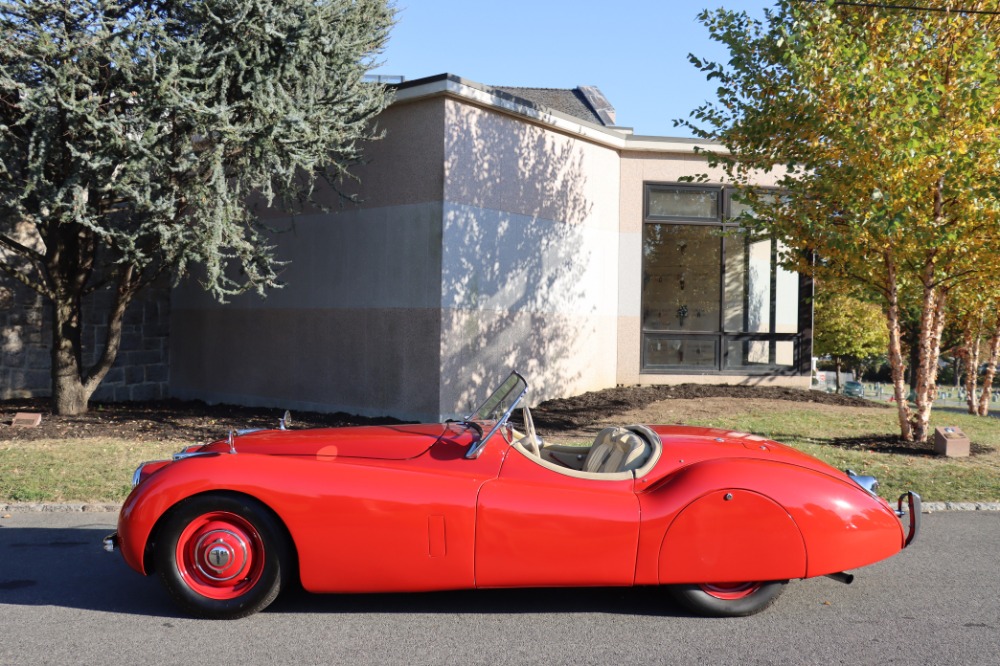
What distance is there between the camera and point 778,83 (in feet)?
33.4

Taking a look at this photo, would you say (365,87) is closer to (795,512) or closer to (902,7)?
(902,7)

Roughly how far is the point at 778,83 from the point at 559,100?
1382 centimetres

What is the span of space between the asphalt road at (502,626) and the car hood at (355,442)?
2.70 ft

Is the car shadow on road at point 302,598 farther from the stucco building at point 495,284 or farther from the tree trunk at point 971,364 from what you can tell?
the tree trunk at point 971,364

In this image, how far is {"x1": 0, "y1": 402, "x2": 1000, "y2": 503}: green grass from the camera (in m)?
7.72

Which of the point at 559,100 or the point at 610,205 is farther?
the point at 559,100

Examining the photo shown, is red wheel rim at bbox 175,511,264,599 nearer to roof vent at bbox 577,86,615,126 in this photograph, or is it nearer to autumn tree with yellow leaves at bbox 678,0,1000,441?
autumn tree with yellow leaves at bbox 678,0,1000,441

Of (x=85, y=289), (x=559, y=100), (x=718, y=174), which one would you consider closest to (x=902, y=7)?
(x=718, y=174)

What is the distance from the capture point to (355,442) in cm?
482

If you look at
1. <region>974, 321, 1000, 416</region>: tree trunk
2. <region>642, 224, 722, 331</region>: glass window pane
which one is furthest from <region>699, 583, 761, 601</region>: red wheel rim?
<region>974, 321, 1000, 416</region>: tree trunk

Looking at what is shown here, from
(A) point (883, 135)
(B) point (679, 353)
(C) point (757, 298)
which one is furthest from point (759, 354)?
(A) point (883, 135)

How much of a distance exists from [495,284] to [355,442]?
829 cm

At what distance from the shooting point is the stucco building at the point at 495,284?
12336 mm

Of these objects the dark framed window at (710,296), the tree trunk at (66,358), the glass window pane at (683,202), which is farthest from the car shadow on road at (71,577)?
the glass window pane at (683,202)
